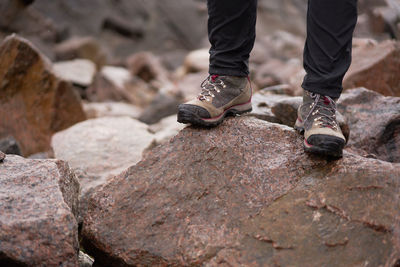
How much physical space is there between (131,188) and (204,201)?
0.39m

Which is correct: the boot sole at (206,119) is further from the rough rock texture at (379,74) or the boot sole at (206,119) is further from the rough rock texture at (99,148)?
the rough rock texture at (379,74)

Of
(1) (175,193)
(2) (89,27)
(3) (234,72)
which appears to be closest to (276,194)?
(1) (175,193)

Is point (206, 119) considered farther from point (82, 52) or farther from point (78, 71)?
point (82, 52)

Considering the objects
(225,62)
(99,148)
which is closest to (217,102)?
(225,62)

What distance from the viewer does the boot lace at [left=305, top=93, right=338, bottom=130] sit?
2266mm

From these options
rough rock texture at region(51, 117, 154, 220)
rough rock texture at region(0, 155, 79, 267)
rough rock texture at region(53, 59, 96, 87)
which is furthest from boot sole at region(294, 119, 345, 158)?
rough rock texture at region(53, 59, 96, 87)

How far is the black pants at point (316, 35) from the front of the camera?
213cm

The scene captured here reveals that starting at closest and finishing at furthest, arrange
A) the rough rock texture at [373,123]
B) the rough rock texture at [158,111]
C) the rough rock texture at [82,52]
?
the rough rock texture at [373,123] → the rough rock texture at [158,111] → the rough rock texture at [82,52]

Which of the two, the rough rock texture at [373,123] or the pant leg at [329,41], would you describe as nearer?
the pant leg at [329,41]

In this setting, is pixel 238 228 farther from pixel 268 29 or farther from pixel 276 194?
pixel 268 29

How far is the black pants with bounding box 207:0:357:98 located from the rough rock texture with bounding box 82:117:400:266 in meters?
0.40

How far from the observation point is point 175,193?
7.54ft

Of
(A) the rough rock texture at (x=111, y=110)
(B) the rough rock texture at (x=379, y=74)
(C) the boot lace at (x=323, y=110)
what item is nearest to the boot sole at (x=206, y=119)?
(C) the boot lace at (x=323, y=110)

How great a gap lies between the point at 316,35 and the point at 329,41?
72mm
